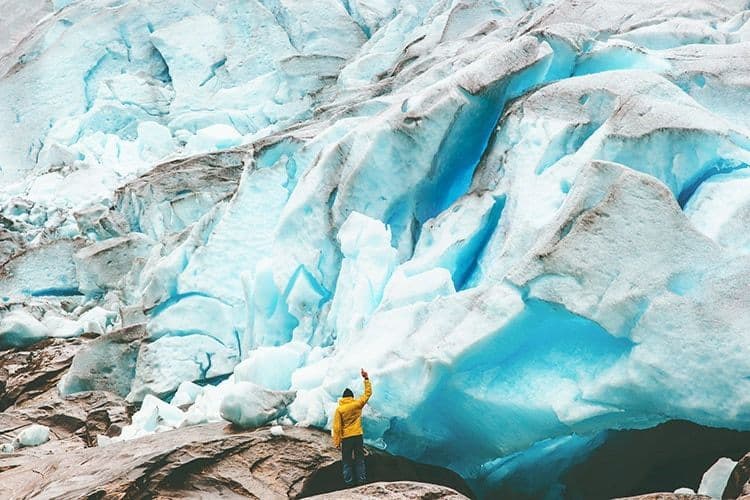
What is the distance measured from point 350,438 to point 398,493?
0.94 m

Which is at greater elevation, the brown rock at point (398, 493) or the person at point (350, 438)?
the brown rock at point (398, 493)

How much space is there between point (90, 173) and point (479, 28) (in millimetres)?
8936

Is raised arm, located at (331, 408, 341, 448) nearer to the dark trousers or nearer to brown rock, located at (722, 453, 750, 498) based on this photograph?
the dark trousers

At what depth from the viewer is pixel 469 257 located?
7.16 m

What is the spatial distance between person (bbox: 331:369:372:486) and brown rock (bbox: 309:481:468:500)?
77 centimetres

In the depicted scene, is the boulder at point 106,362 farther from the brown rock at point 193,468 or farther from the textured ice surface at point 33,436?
the brown rock at point 193,468

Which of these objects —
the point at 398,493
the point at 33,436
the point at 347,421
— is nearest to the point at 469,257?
the point at 347,421

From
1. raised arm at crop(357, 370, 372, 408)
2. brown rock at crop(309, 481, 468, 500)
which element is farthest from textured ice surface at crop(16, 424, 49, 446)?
brown rock at crop(309, 481, 468, 500)

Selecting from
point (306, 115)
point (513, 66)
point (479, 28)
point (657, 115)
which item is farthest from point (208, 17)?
point (657, 115)

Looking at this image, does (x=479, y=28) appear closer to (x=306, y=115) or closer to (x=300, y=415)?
(x=306, y=115)

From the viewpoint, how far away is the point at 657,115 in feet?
20.4

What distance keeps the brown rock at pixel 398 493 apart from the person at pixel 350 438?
77cm

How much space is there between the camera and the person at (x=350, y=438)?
5.49 meters

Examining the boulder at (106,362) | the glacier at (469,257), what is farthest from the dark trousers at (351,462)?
the boulder at (106,362)
